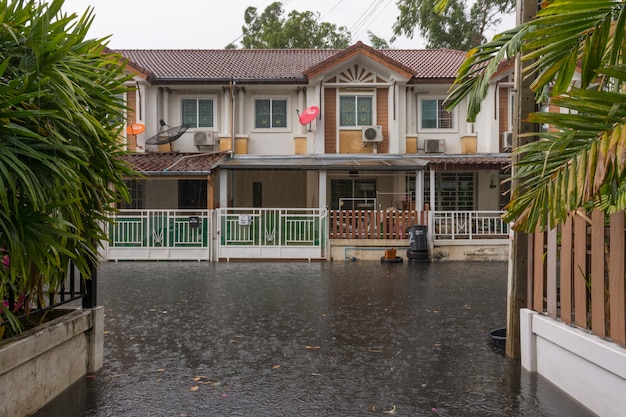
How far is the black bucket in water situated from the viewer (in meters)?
→ 5.93

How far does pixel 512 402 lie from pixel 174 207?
17.8m

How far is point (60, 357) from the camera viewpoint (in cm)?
434

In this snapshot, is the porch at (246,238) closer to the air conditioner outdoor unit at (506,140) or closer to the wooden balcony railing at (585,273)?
the air conditioner outdoor unit at (506,140)

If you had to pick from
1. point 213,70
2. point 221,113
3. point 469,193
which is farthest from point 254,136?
point 469,193

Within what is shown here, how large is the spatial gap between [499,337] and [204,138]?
1422cm

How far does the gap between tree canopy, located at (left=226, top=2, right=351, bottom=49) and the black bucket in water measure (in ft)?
112

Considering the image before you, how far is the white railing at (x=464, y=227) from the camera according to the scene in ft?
52.5

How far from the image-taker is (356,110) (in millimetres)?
18703

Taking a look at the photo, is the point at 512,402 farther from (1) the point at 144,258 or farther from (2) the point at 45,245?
(1) the point at 144,258

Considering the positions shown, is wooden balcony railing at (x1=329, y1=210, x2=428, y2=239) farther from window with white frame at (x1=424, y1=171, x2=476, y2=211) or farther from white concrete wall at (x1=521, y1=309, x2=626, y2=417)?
white concrete wall at (x1=521, y1=309, x2=626, y2=417)

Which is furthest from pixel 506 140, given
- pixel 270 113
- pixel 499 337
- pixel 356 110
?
pixel 499 337

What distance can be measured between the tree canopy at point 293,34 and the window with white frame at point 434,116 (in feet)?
69.4

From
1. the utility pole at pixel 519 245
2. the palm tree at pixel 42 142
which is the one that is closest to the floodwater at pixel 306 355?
the utility pole at pixel 519 245

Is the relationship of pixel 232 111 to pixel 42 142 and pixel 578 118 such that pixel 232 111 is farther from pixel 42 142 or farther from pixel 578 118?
pixel 578 118
